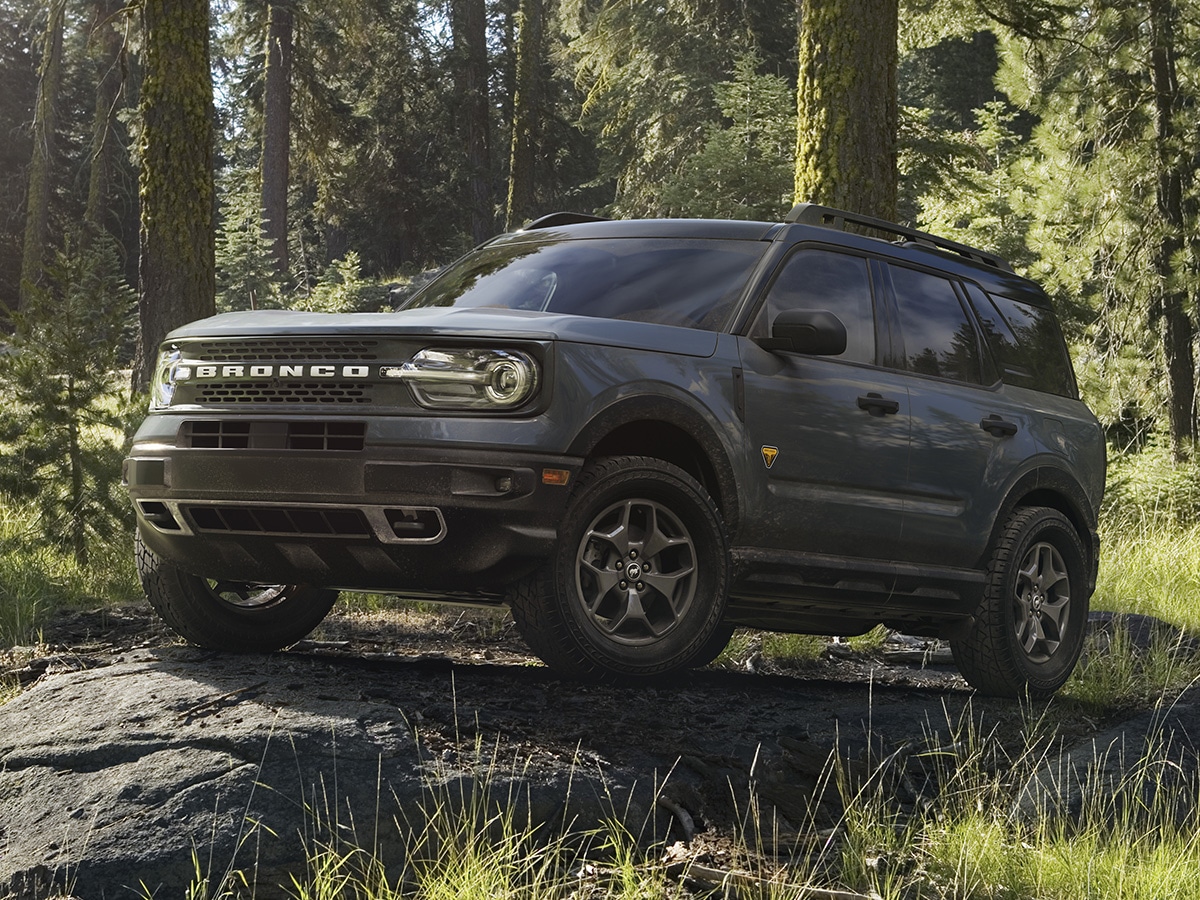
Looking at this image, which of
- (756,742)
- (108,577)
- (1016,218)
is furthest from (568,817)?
(1016,218)

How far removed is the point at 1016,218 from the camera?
919 inches

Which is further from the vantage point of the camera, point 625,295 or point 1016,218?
point 1016,218

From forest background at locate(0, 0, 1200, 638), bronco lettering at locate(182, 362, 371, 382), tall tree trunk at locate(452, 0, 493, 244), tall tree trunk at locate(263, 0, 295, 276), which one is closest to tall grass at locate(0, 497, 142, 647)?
forest background at locate(0, 0, 1200, 638)

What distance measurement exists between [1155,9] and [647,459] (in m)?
15.0

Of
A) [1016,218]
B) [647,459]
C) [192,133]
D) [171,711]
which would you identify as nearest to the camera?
[171,711]

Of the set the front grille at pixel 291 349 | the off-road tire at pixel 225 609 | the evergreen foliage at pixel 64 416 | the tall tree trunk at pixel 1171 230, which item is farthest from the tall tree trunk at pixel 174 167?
the tall tree trunk at pixel 1171 230

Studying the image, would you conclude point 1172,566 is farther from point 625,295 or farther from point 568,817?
point 568,817

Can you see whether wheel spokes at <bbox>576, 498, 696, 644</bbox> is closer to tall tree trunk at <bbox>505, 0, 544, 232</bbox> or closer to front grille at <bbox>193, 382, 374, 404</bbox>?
front grille at <bbox>193, 382, 374, 404</bbox>

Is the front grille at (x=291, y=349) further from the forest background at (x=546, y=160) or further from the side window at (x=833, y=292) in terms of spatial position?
the forest background at (x=546, y=160)

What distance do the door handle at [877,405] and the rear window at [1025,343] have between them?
4.25 feet

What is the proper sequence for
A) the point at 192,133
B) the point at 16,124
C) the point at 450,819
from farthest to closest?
the point at 16,124 → the point at 192,133 → the point at 450,819

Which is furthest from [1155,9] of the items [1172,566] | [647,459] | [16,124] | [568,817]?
[16,124]

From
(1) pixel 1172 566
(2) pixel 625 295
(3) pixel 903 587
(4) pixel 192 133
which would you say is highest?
(4) pixel 192 133

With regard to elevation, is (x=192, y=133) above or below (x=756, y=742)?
above
